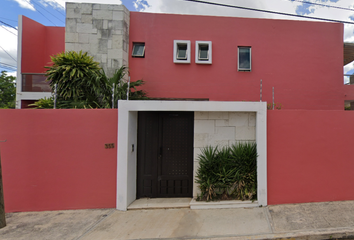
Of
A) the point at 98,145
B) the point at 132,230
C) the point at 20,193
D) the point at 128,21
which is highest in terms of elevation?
the point at 128,21

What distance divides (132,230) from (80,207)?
1636 millimetres

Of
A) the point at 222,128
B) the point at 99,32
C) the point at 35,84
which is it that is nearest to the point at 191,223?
the point at 222,128

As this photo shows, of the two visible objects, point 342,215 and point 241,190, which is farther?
point 241,190

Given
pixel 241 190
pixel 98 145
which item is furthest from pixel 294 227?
pixel 98 145

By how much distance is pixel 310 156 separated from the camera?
458 cm

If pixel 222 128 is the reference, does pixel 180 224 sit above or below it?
below

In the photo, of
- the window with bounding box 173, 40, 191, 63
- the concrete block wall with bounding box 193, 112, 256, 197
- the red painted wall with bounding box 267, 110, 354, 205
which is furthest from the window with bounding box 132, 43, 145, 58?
the red painted wall with bounding box 267, 110, 354, 205

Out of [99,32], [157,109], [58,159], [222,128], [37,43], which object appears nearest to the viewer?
[58,159]

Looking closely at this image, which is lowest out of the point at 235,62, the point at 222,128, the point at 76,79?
the point at 222,128

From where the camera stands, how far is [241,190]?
14.9ft

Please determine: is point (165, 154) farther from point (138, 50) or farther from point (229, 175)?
point (138, 50)

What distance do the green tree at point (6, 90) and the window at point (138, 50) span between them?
2390cm

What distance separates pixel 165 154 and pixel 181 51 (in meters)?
4.98

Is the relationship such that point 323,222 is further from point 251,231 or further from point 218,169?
point 218,169
